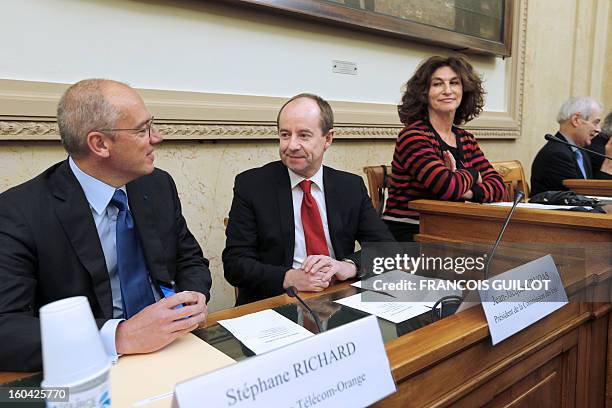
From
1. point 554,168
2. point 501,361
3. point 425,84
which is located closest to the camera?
point 501,361

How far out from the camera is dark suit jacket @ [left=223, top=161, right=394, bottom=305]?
5.65ft

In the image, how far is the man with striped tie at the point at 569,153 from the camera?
318cm

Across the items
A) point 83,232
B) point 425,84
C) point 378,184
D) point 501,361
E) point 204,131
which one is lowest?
point 501,361

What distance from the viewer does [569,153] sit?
3211mm

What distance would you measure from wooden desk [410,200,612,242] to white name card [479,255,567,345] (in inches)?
23.0

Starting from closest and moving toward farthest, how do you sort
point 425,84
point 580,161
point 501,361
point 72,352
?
1. point 72,352
2. point 501,361
3. point 425,84
4. point 580,161

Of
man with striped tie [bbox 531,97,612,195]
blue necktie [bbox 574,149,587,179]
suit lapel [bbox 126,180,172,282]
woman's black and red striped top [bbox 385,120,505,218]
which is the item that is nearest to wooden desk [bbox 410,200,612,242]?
woman's black and red striped top [bbox 385,120,505,218]

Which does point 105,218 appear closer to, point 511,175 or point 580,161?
point 511,175

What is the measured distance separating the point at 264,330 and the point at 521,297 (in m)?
0.53

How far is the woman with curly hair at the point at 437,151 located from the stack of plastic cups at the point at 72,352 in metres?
1.85

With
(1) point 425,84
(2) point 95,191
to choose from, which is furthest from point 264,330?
(1) point 425,84

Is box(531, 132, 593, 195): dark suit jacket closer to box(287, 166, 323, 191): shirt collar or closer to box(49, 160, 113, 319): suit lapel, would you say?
box(287, 166, 323, 191): shirt collar

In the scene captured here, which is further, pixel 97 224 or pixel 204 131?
pixel 204 131

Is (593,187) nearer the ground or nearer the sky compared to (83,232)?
nearer the ground
